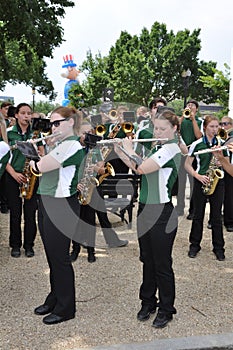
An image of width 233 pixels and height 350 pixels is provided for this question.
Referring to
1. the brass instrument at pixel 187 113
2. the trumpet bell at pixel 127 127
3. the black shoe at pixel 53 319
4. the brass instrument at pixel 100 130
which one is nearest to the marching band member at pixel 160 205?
the black shoe at pixel 53 319

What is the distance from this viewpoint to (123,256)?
5.32 m

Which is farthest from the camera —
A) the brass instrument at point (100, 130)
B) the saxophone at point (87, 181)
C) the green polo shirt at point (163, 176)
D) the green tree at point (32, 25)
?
the green tree at point (32, 25)

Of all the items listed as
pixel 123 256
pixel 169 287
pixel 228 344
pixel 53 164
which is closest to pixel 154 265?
pixel 169 287

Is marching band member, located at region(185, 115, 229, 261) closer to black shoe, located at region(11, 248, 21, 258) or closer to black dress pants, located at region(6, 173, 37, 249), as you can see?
black dress pants, located at region(6, 173, 37, 249)

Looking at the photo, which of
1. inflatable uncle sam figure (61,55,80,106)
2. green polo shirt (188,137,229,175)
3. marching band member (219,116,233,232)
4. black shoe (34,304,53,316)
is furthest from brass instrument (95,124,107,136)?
inflatable uncle sam figure (61,55,80,106)

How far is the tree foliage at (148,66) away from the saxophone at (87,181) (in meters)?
27.9

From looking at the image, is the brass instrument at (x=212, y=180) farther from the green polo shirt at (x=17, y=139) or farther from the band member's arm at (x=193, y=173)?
the green polo shirt at (x=17, y=139)

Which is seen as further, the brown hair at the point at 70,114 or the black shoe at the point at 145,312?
the black shoe at the point at 145,312

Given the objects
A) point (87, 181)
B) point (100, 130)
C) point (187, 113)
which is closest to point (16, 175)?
point (87, 181)

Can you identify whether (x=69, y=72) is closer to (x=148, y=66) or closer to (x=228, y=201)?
(x=148, y=66)

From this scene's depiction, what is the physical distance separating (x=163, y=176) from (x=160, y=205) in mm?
238

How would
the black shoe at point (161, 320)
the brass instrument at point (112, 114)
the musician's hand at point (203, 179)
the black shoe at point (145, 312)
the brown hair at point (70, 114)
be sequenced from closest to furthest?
the brown hair at point (70, 114), the black shoe at point (161, 320), the black shoe at point (145, 312), the musician's hand at point (203, 179), the brass instrument at point (112, 114)

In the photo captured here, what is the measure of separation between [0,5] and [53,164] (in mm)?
5726

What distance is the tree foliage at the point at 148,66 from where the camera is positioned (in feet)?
111
